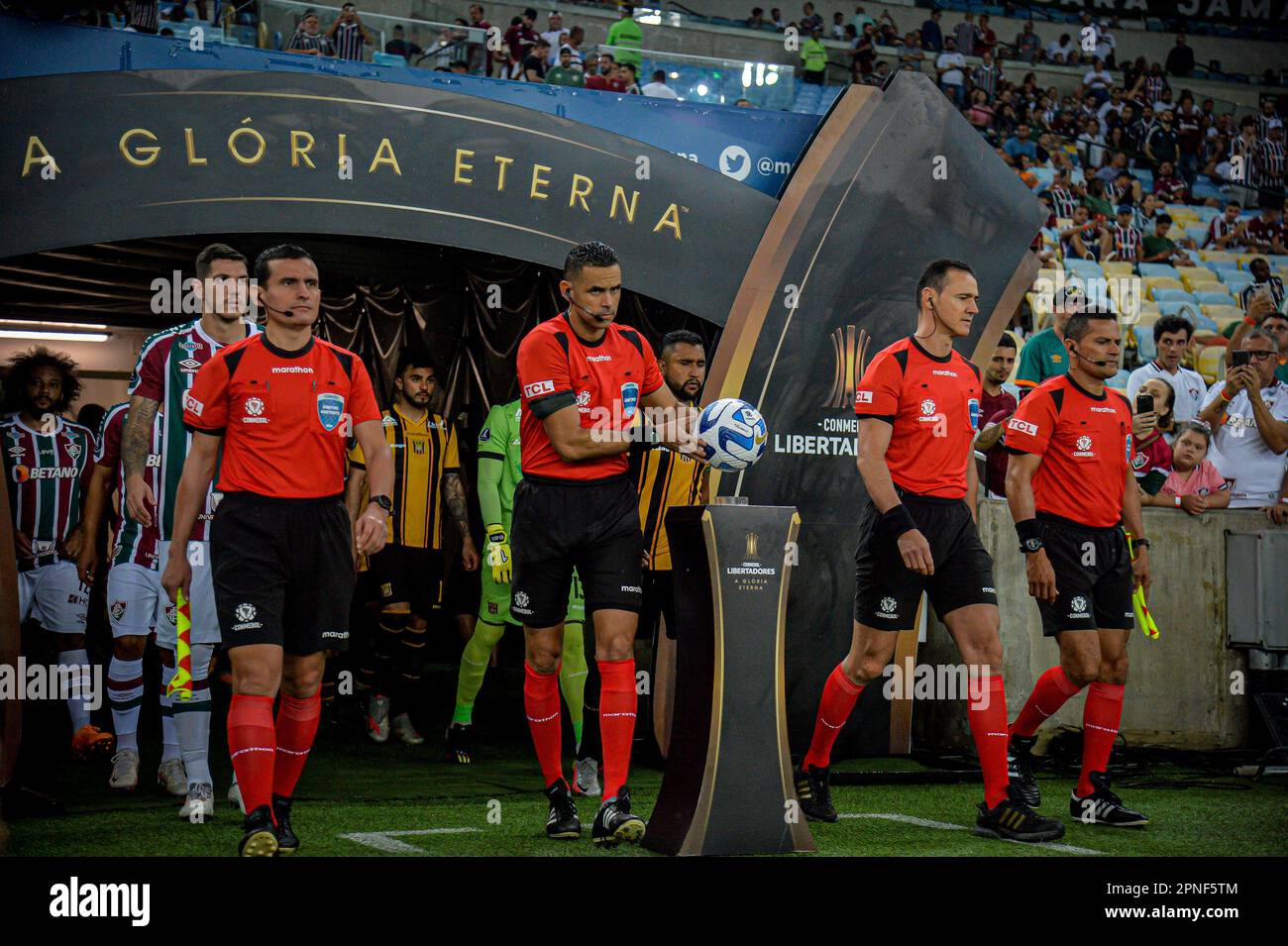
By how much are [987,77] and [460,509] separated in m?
17.1

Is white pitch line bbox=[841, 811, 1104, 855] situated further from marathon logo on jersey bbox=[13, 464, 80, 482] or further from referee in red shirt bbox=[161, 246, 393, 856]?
marathon logo on jersey bbox=[13, 464, 80, 482]

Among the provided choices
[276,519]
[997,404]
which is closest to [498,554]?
[276,519]

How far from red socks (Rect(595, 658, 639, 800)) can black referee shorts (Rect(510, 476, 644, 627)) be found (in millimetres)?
249

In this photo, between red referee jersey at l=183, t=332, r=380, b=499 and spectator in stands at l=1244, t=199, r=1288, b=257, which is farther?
spectator in stands at l=1244, t=199, r=1288, b=257

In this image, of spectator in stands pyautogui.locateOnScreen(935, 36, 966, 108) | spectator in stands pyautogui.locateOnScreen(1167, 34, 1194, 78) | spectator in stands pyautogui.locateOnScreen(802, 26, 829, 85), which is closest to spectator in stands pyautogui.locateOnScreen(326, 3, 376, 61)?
spectator in stands pyautogui.locateOnScreen(802, 26, 829, 85)

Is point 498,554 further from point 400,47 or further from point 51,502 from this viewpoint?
point 400,47

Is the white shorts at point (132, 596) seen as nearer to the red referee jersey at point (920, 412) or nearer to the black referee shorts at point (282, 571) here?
the black referee shorts at point (282, 571)

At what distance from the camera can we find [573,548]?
5391 mm

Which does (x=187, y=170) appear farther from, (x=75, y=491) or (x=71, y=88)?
(x=75, y=491)

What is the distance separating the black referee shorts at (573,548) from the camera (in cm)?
537

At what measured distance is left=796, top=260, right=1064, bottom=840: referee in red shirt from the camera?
5789 millimetres
